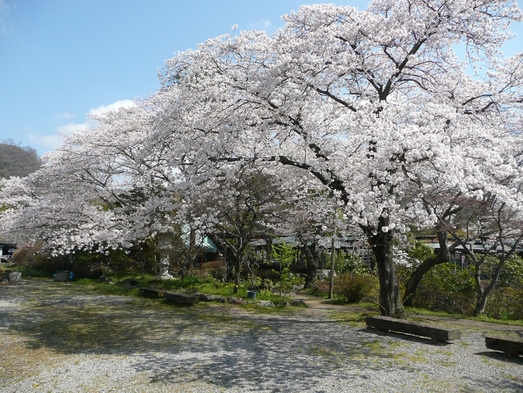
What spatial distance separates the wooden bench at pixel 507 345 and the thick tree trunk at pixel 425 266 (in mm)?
3746

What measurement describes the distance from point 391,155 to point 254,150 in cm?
357

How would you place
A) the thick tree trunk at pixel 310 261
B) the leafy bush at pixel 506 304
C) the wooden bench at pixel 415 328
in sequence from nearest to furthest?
the wooden bench at pixel 415 328 < the leafy bush at pixel 506 304 < the thick tree trunk at pixel 310 261

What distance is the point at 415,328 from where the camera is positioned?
6.89m

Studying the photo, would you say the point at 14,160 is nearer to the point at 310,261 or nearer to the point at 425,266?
the point at 310,261

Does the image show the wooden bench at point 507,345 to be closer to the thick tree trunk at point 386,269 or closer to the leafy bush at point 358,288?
the thick tree trunk at point 386,269

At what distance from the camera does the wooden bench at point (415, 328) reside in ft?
21.4

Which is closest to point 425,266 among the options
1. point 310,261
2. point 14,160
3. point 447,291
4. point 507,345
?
point 447,291

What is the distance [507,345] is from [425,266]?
176 inches

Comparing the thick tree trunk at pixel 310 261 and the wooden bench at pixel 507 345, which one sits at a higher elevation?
the thick tree trunk at pixel 310 261

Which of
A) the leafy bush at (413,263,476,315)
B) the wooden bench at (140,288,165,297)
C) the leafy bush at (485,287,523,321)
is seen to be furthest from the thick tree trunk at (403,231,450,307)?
the wooden bench at (140,288,165,297)

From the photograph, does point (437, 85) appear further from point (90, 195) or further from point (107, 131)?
point (90, 195)

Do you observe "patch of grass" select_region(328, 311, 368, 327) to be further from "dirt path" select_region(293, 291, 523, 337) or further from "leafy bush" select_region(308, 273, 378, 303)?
"leafy bush" select_region(308, 273, 378, 303)

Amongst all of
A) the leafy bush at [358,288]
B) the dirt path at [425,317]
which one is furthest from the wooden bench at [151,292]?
the leafy bush at [358,288]

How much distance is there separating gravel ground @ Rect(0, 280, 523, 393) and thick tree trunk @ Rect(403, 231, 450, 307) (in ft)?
6.26
